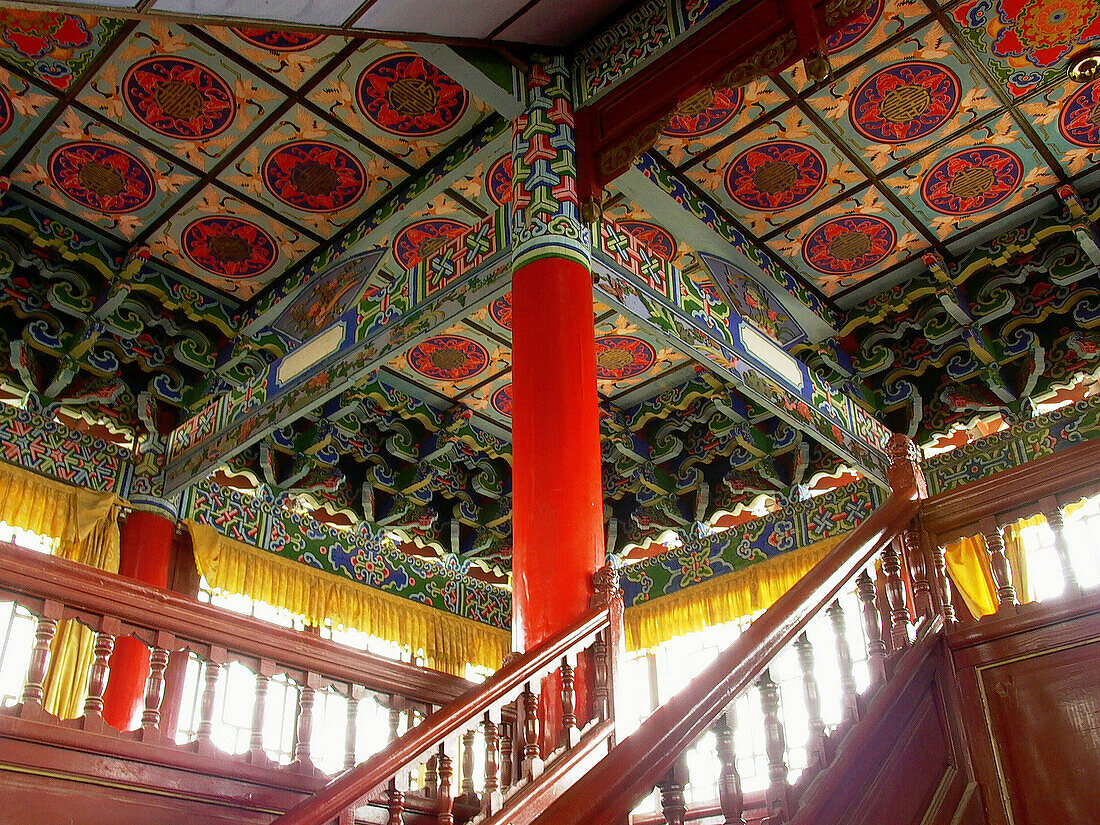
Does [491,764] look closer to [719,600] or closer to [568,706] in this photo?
[568,706]

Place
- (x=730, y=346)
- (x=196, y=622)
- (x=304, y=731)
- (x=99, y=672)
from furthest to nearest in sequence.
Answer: (x=730, y=346) < (x=304, y=731) < (x=196, y=622) < (x=99, y=672)

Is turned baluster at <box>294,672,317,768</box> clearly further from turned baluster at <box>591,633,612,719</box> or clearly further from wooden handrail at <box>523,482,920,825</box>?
wooden handrail at <box>523,482,920,825</box>

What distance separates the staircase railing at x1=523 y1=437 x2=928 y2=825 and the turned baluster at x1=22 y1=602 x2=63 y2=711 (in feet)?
6.03

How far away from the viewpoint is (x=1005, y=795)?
8.81 feet

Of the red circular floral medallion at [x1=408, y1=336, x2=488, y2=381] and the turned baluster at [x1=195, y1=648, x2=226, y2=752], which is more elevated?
the red circular floral medallion at [x1=408, y1=336, x2=488, y2=381]

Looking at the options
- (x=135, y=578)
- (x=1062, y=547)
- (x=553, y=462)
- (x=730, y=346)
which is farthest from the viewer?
(x=730, y=346)

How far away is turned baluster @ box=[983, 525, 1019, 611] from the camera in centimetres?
292

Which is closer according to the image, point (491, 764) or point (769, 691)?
point (769, 691)

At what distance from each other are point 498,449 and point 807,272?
2.88 meters

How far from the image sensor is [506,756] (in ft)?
11.3

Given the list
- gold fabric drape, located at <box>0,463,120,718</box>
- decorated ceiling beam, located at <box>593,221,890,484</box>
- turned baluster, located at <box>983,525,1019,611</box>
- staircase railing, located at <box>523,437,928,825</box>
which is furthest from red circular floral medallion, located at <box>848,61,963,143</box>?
gold fabric drape, located at <box>0,463,120,718</box>

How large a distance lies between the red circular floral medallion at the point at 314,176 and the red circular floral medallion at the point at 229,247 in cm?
42

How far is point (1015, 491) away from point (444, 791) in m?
1.90

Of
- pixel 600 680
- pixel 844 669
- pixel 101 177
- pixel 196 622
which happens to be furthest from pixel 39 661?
pixel 101 177
